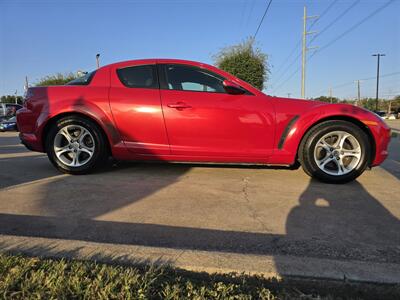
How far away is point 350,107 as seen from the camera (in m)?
4.04

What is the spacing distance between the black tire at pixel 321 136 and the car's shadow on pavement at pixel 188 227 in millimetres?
120

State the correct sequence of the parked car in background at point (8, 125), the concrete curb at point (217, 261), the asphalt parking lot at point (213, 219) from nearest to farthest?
1. the concrete curb at point (217, 261)
2. the asphalt parking lot at point (213, 219)
3. the parked car in background at point (8, 125)

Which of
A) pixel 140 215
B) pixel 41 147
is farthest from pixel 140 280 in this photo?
pixel 41 147

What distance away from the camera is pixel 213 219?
2.79m

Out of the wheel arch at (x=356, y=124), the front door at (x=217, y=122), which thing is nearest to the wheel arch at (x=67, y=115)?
the front door at (x=217, y=122)

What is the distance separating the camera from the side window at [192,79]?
4117 mm

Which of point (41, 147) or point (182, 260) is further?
point (41, 147)

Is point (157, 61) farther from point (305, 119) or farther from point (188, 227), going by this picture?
point (188, 227)

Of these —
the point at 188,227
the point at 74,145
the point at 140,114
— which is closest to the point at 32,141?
the point at 74,145

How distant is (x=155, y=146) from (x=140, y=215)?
4.63 ft

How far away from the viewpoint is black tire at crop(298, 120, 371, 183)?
3943 millimetres

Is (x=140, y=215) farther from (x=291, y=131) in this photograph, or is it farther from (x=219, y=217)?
(x=291, y=131)

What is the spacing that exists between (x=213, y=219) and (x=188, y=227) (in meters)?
0.26

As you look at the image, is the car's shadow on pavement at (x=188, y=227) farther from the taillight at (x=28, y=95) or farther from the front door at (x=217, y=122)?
the taillight at (x=28, y=95)
